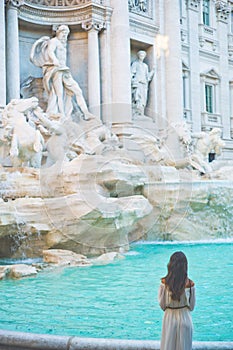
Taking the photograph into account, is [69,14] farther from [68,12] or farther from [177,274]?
[177,274]

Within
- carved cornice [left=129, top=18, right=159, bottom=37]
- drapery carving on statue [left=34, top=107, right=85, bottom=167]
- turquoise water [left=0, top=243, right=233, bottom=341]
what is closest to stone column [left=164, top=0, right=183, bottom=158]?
carved cornice [left=129, top=18, right=159, bottom=37]

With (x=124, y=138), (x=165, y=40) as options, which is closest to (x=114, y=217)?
(x=124, y=138)

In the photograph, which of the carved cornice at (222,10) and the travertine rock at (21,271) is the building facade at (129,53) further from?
the travertine rock at (21,271)

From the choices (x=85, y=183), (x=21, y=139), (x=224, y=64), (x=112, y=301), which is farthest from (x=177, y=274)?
(x=224, y=64)

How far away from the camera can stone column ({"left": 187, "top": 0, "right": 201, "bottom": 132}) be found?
20641mm

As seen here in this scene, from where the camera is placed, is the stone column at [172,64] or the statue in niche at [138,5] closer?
the statue in niche at [138,5]

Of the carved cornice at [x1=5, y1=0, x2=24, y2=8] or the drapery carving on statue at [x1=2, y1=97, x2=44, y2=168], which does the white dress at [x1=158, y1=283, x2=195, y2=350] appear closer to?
the drapery carving on statue at [x1=2, y1=97, x2=44, y2=168]

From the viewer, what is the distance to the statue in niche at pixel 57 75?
1458 cm

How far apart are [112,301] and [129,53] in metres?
12.1

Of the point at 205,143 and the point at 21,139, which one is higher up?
the point at 205,143

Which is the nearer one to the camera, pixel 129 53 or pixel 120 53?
pixel 120 53

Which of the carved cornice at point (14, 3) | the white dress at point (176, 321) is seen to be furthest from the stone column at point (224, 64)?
the white dress at point (176, 321)

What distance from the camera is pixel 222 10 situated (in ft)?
74.0

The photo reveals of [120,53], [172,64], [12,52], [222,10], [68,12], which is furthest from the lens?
[222,10]
